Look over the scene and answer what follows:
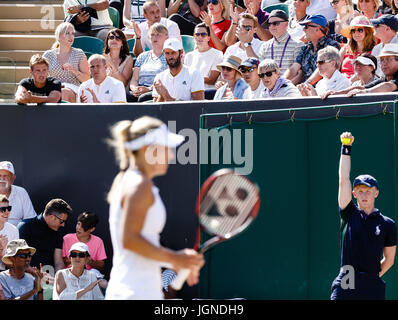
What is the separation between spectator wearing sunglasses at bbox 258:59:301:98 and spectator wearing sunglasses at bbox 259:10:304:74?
1.05m

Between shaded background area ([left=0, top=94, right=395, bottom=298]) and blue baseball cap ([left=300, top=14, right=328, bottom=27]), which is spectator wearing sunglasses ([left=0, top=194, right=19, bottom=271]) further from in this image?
blue baseball cap ([left=300, top=14, right=328, bottom=27])

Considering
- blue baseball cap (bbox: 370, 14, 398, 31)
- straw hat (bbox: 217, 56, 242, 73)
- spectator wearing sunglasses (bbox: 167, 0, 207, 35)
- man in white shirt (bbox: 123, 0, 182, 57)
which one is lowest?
straw hat (bbox: 217, 56, 242, 73)

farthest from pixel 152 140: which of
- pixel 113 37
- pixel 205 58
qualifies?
pixel 113 37

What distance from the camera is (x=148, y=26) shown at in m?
11.5

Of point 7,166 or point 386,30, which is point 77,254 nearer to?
point 7,166

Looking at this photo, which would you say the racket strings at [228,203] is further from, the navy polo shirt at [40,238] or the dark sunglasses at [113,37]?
the dark sunglasses at [113,37]

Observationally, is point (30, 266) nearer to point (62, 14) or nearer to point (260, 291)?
point (260, 291)

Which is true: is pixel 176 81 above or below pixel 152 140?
above

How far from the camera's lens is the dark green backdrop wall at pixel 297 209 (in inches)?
322

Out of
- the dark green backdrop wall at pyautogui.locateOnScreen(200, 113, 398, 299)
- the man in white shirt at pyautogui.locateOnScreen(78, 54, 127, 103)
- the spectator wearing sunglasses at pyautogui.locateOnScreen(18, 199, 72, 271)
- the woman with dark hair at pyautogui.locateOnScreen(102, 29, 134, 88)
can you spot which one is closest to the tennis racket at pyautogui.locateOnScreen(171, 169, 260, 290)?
the dark green backdrop wall at pyautogui.locateOnScreen(200, 113, 398, 299)

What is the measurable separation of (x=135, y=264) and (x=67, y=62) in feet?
21.5

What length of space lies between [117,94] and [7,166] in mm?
1411

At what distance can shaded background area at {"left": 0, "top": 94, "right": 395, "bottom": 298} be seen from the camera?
30.0 ft
